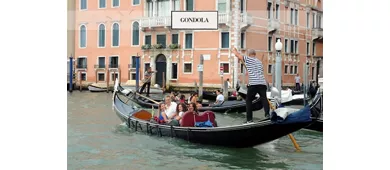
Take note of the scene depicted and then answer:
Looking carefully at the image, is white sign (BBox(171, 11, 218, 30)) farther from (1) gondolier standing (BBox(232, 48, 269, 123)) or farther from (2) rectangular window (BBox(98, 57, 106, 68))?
(2) rectangular window (BBox(98, 57, 106, 68))

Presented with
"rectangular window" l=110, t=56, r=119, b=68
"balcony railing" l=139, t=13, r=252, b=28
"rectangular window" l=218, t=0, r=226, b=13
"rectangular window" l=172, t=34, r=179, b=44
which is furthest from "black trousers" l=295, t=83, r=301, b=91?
"rectangular window" l=110, t=56, r=119, b=68

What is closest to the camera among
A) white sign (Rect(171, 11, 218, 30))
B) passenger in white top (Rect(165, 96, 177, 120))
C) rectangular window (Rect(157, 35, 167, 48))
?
white sign (Rect(171, 11, 218, 30))

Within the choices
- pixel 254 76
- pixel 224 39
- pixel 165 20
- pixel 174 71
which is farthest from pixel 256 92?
pixel 165 20

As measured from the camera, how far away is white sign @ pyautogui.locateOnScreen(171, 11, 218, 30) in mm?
2307

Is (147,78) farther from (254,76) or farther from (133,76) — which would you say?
(254,76)

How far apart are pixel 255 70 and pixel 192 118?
27.7 inches

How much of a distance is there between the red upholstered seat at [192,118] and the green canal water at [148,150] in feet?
0.18

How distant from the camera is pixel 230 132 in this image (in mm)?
2854

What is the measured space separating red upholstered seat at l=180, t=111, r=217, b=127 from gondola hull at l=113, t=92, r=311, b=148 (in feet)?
0.10

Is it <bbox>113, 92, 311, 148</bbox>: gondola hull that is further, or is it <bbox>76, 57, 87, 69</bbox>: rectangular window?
<bbox>113, 92, 311, 148</bbox>: gondola hull

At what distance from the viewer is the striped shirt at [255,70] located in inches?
94.7

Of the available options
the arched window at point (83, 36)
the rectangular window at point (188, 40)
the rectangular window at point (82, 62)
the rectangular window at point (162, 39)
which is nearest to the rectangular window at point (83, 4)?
the arched window at point (83, 36)
